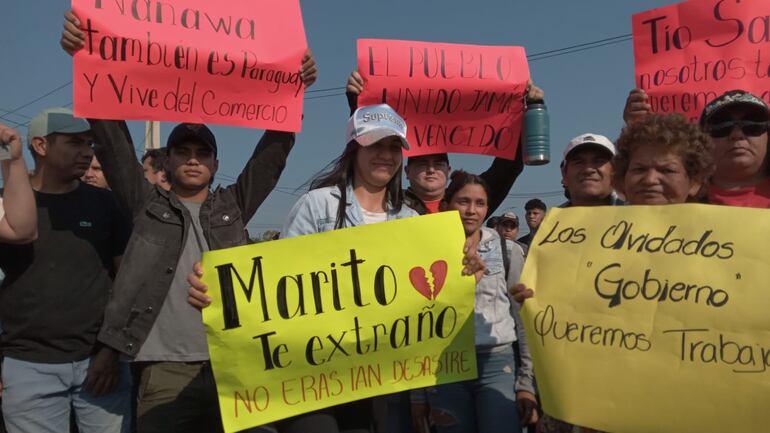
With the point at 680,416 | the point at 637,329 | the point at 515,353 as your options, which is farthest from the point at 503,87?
the point at 680,416

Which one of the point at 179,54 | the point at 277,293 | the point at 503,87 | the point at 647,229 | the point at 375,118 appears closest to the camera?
the point at 647,229

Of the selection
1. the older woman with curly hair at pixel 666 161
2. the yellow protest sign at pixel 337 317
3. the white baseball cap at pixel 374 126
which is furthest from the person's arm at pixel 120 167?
the older woman with curly hair at pixel 666 161

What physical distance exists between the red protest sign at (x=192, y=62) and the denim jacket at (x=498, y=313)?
4.63 ft

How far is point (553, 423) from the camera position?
102 inches

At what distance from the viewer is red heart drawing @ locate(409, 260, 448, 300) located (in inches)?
122

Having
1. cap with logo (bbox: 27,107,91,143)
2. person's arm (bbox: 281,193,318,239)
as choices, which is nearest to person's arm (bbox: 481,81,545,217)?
person's arm (bbox: 281,193,318,239)

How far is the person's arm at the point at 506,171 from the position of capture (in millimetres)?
4232

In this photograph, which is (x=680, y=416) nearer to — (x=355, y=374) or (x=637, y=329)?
(x=637, y=329)

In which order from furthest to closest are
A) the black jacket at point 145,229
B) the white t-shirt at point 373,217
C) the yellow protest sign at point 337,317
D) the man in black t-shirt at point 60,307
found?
the man in black t-shirt at point 60,307, the white t-shirt at point 373,217, the black jacket at point 145,229, the yellow protest sign at point 337,317

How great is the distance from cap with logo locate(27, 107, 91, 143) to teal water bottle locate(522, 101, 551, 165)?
2.64 meters

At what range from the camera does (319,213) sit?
326cm

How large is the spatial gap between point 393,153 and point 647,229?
1.37 m

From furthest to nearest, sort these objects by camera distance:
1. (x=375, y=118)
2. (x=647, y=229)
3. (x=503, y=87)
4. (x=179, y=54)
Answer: (x=503, y=87)
(x=179, y=54)
(x=375, y=118)
(x=647, y=229)

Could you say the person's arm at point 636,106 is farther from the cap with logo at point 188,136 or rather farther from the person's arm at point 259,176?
the cap with logo at point 188,136
